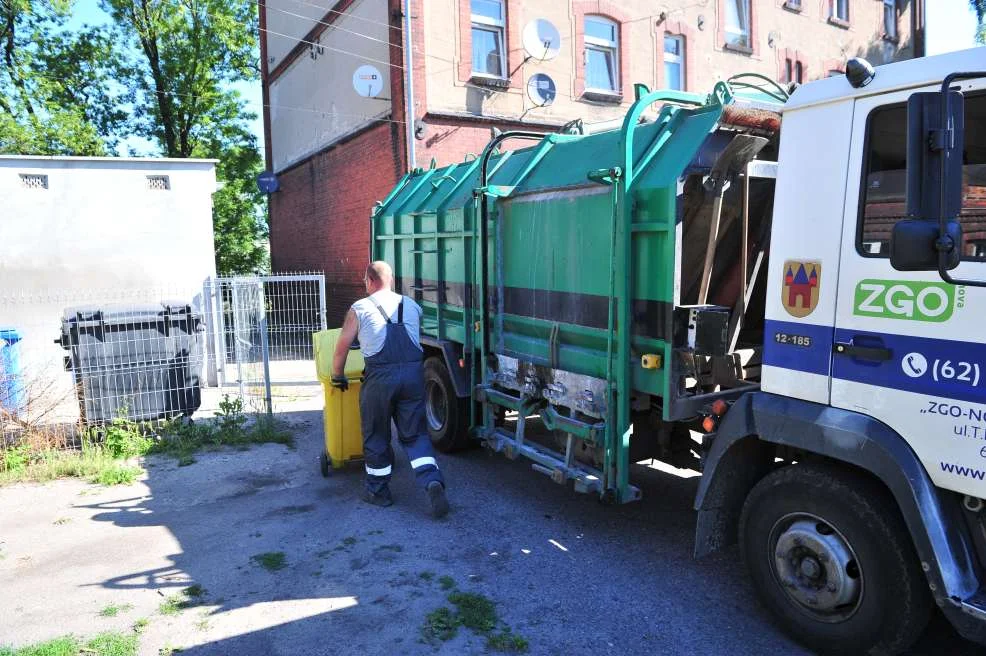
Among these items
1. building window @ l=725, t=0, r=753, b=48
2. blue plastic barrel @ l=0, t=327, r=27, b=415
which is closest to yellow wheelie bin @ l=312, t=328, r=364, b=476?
blue plastic barrel @ l=0, t=327, r=27, b=415

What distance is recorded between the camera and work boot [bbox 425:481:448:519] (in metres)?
4.95

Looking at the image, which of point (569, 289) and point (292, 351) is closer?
point (569, 289)

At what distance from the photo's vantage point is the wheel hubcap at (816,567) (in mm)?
3002

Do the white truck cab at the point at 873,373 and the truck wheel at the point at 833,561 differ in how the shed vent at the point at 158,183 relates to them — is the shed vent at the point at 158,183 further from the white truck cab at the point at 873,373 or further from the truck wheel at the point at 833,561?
the truck wheel at the point at 833,561

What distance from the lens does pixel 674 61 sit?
15.2 metres

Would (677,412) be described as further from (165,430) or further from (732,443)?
(165,430)

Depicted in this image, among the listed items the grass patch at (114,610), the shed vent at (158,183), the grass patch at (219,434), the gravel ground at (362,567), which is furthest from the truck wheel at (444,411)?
the shed vent at (158,183)

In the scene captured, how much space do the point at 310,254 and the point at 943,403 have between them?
51.5 ft

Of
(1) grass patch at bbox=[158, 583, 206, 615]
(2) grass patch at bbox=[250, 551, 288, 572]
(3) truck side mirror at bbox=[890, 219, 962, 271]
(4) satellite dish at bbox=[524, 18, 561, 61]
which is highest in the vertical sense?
(4) satellite dish at bbox=[524, 18, 561, 61]

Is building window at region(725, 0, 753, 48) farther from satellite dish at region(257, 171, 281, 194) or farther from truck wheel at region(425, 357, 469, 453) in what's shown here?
truck wheel at region(425, 357, 469, 453)

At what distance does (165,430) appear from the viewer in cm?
714

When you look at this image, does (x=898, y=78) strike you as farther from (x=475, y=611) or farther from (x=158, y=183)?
(x=158, y=183)

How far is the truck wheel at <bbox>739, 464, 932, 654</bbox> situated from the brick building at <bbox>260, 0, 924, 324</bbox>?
956 cm

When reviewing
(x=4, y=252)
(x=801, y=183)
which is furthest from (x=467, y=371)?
(x=4, y=252)
